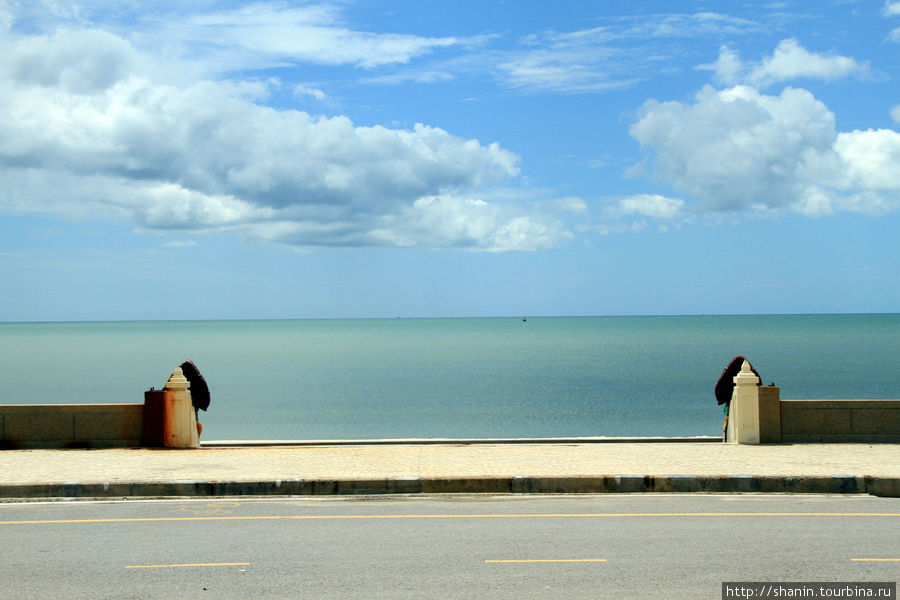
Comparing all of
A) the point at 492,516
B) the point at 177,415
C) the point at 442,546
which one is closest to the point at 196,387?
the point at 177,415

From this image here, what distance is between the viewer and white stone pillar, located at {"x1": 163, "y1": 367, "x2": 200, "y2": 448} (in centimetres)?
1514

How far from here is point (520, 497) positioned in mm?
11727

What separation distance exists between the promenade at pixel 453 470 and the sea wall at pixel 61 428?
0.34 metres

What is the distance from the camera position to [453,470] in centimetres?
1279

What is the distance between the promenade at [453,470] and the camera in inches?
468

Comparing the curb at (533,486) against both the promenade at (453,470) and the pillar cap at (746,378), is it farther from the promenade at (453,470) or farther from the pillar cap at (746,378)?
the pillar cap at (746,378)

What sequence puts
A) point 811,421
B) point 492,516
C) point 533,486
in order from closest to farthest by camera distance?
point 492,516 → point 533,486 → point 811,421

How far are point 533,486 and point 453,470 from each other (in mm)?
1286

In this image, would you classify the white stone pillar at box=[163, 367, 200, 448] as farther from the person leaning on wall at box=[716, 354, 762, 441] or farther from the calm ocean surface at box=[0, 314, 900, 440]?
the calm ocean surface at box=[0, 314, 900, 440]

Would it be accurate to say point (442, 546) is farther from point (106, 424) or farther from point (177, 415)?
point (106, 424)

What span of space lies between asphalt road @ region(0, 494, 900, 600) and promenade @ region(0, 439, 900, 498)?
367 millimetres

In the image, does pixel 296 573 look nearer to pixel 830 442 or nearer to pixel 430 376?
pixel 830 442

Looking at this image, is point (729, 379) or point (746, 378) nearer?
point (746, 378)

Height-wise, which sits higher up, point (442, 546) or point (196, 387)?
point (196, 387)
